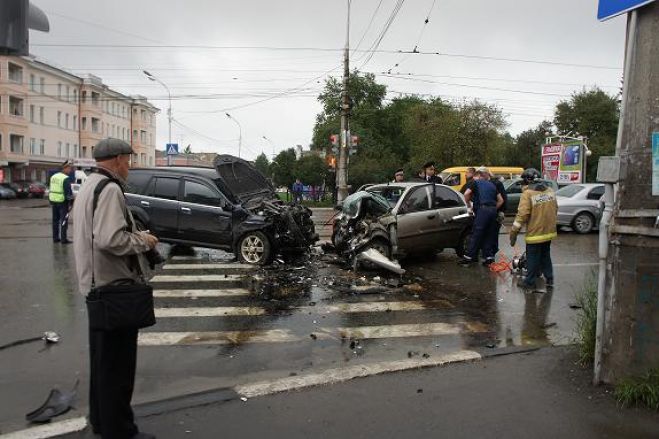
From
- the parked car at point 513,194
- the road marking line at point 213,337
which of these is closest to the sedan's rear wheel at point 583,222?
the parked car at point 513,194

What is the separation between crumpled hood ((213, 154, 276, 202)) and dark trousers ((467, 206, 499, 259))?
14.7 ft

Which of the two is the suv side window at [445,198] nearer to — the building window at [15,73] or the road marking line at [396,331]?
the road marking line at [396,331]

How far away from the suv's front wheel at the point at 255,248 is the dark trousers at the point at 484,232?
394 centimetres

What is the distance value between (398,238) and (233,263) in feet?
11.0

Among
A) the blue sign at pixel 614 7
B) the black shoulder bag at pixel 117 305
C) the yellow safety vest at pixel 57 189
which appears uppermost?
the blue sign at pixel 614 7

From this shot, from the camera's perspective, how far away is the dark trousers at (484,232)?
10.8 metres

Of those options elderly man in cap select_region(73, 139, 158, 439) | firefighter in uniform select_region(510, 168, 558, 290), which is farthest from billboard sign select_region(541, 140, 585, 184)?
elderly man in cap select_region(73, 139, 158, 439)

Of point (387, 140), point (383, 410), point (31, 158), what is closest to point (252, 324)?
point (383, 410)

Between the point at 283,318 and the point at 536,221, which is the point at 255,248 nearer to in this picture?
the point at 283,318

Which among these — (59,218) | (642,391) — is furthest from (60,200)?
(642,391)

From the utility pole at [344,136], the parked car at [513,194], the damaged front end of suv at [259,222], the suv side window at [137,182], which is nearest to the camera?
the damaged front end of suv at [259,222]

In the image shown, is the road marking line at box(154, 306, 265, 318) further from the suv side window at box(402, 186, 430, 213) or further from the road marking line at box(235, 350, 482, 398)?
the suv side window at box(402, 186, 430, 213)

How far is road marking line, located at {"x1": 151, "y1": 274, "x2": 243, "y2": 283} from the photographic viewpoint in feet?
31.3

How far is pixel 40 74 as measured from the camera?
61562 millimetres
